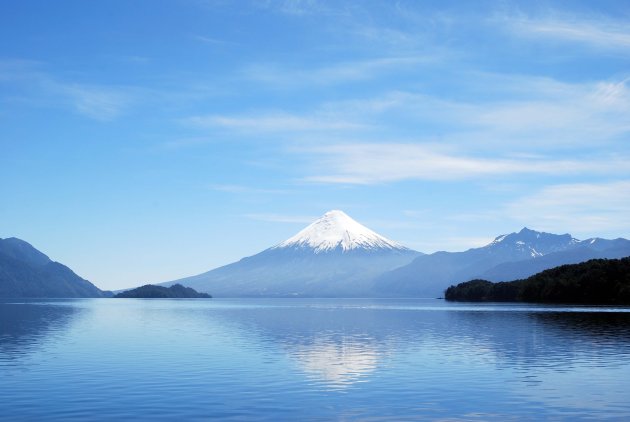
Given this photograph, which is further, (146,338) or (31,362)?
(146,338)

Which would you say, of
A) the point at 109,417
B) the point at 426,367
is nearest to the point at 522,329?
the point at 426,367

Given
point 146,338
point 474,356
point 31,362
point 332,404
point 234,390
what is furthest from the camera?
point 146,338

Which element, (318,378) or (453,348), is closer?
(318,378)

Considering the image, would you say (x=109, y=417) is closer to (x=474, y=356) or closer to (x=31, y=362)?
(x=31, y=362)

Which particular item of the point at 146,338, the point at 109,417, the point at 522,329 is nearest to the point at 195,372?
the point at 109,417

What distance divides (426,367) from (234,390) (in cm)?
2007

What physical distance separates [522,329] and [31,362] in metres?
74.1

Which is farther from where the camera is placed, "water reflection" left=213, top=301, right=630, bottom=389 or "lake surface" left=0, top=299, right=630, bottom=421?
"water reflection" left=213, top=301, right=630, bottom=389

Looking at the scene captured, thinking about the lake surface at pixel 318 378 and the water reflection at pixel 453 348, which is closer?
the lake surface at pixel 318 378

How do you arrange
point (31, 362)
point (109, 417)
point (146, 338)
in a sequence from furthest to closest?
point (146, 338) < point (31, 362) < point (109, 417)

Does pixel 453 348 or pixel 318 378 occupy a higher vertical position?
pixel 453 348

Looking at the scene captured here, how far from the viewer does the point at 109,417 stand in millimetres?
41062

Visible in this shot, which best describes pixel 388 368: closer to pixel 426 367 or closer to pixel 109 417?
pixel 426 367

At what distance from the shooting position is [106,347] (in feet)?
283
